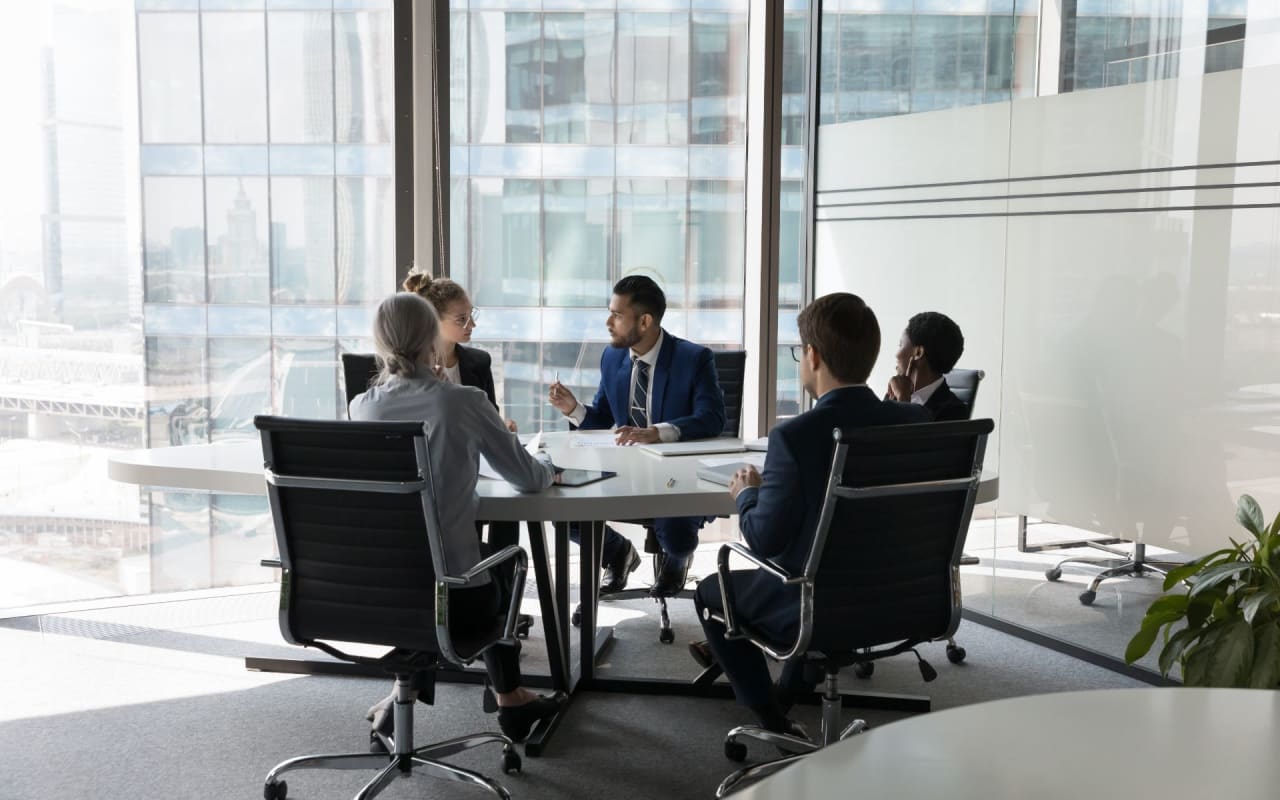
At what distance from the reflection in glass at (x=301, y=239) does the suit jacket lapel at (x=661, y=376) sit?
→ 1.77 metres

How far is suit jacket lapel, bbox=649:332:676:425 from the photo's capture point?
4.44 meters

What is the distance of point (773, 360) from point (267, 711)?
304 centimetres

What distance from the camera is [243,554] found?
533 cm

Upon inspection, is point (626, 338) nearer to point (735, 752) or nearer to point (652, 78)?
point (735, 752)

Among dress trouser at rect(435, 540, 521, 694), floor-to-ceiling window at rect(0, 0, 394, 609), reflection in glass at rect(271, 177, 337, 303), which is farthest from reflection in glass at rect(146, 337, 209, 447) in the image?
dress trouser at rect(435, 540, 521, 694)

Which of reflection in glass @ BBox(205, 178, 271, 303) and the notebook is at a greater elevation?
reflection in glass @ BBox(205, 178, 271, 303)

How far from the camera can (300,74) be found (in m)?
5.16

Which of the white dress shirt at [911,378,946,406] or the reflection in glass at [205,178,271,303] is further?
the reflection in glass at [205,178,271,303]

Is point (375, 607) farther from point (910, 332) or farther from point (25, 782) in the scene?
point (910, 332)

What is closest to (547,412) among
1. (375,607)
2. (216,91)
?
(216,91)

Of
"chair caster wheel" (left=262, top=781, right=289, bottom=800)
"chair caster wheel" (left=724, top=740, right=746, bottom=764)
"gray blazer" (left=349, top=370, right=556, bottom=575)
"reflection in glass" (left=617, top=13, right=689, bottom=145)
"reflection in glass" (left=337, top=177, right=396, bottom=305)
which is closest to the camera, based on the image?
"gray blazer" (left=349, top=370, right=556, bottom=575)

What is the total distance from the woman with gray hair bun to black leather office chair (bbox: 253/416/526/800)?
83 mm

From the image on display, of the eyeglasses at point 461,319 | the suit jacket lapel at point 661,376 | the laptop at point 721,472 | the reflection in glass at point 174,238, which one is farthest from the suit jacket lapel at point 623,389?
the reflection in glass at point 174,238

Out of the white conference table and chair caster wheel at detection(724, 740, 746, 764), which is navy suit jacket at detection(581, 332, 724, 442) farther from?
chair caster wheel at detection(724, 740, 746, 764)
